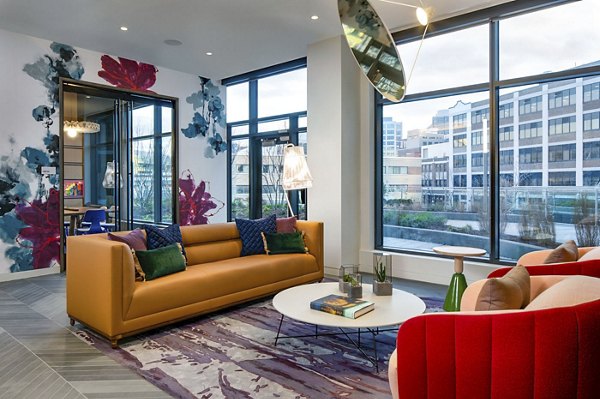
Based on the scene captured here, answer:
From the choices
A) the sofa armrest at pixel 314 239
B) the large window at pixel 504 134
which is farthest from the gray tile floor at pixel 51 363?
the large window at pixel 504 134

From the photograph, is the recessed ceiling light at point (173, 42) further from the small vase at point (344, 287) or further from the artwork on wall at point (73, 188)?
the small vase at point (344, 287)

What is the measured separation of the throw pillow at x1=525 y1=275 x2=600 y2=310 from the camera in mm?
1421

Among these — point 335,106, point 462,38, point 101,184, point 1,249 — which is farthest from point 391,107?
point 1,249

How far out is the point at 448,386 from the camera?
142cm

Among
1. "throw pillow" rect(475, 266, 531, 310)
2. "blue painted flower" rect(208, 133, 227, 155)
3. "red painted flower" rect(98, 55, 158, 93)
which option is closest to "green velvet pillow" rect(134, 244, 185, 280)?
"throw pillow" rect(475, 266, 531, 310)

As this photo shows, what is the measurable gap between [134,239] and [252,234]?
55.5 inches

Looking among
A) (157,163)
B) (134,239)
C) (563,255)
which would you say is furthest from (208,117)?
(563,255)

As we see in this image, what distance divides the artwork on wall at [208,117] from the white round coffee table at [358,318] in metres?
4.67

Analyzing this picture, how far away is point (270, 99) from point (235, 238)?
122 inches

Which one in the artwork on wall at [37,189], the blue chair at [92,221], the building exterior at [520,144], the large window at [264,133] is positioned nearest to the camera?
the building exterior at [520,144]

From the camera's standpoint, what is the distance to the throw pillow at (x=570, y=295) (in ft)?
4.66

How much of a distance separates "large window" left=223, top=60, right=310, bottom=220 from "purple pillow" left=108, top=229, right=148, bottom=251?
117 inches

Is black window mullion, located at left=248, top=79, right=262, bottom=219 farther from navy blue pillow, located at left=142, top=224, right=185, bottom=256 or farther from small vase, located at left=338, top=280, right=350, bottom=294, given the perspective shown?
Answer: small vase, located at left=338, top=280, right=350, bottom=294

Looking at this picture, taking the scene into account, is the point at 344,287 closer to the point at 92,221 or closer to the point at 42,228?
the point at 92,221
